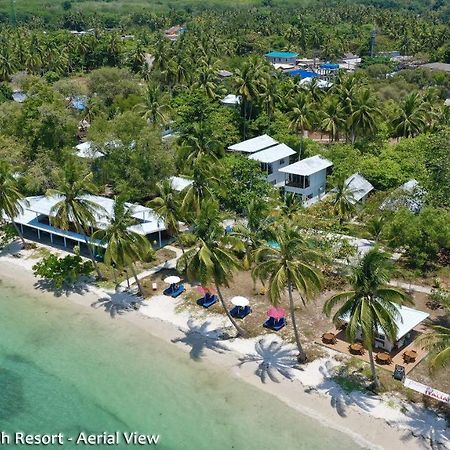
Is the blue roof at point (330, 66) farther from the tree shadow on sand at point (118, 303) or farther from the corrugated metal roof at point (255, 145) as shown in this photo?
the tree shadow on sand at point (118, 303)

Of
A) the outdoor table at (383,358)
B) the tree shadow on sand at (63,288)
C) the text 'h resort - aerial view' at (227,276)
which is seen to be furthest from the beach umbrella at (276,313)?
the tree shadow on sand at (63,288)

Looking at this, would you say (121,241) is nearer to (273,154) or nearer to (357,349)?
(357,349)

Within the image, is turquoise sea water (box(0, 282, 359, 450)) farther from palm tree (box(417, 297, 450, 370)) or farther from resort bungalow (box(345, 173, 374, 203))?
resort bungalow (box(345, 173, 374, 203))

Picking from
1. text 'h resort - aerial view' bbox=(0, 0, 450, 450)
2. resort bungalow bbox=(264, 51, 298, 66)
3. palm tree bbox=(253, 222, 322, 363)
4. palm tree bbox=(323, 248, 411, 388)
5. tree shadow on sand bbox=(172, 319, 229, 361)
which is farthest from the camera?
resort bungalow bbox=(264, 51, 298, 66)

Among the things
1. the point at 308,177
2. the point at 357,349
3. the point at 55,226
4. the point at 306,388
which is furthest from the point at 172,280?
the point at 308,177

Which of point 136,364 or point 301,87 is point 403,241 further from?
point 301,87

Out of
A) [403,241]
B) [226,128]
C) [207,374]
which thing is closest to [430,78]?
[226,128]

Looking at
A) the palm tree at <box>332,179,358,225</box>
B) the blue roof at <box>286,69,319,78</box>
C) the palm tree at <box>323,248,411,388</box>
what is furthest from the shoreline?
the blue roof at <box>286,69,319,78</box>
